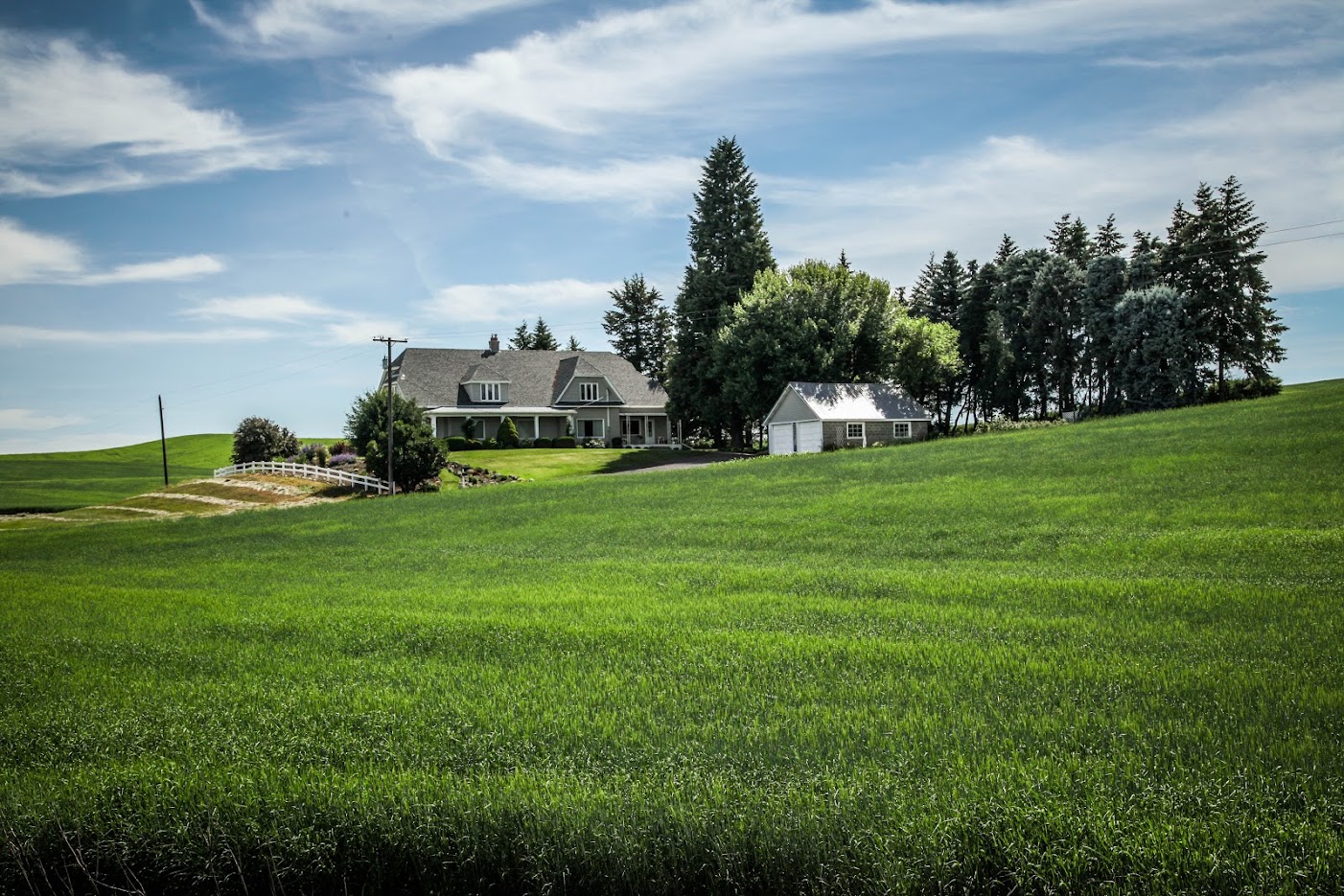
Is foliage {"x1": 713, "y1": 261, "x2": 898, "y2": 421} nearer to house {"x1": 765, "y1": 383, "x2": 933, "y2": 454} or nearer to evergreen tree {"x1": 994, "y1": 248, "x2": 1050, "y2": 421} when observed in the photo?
house {"x1": 765, "y1": 383, "x2": 933, "y2": 454}

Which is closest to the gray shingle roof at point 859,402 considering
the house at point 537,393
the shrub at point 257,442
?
the house at point 537,393

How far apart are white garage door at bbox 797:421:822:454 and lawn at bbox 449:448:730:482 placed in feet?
26.6

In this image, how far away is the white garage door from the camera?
1997 inches

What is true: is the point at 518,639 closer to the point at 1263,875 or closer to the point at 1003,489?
the point at 1263,875

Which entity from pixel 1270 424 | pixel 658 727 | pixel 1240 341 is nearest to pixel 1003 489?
pixel 1270 424

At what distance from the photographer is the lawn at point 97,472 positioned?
52.6 m

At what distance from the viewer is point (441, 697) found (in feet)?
24.3

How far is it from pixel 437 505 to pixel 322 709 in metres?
25.4

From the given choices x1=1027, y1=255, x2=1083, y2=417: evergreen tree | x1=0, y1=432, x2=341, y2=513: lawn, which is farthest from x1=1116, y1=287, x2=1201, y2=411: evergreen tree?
x1=0, y1=432, x2=341, y2=513: lawn

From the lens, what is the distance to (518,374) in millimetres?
72125

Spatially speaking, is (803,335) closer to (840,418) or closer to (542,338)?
(840,418)

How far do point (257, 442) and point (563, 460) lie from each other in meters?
22.1

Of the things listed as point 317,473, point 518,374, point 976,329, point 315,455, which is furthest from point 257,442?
point 976,329

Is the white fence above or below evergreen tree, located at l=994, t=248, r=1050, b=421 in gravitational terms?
below
